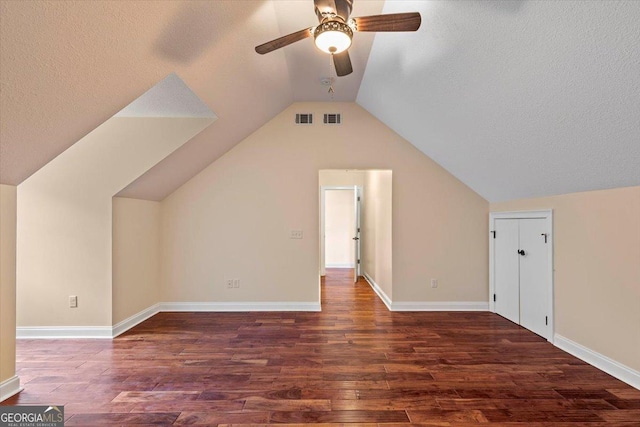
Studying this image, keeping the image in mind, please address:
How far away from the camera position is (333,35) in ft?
5.96

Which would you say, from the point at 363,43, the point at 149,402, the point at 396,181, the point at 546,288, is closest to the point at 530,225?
the point at 546,288

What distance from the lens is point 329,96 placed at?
439 cm

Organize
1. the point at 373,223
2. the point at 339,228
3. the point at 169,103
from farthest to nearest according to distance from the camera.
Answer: the point at 339,228 < the point at 373,223 < the point at 169,103

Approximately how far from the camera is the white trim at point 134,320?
12.1 feet

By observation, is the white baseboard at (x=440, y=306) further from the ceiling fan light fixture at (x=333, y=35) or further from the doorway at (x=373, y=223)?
the ceiling fan light fixture at (x=333, y=35)

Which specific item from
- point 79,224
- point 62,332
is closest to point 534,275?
point 79,224

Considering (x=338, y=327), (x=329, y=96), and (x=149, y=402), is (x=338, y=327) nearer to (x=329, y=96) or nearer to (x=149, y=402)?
(x=149, y=402)

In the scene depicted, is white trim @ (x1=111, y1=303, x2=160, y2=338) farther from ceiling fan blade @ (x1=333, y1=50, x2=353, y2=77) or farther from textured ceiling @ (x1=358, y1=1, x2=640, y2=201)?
textured ceiling @ (x1=358, y1=1, x2=640, y2=201)

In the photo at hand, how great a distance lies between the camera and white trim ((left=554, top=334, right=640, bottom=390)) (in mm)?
2523

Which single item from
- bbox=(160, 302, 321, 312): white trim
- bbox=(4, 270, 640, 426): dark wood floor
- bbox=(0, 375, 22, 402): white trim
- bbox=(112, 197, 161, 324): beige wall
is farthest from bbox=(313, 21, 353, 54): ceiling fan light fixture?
bbox=(160, 302, 321, 312): white trim

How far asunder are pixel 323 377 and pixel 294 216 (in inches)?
93.4

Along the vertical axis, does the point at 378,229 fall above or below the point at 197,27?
below

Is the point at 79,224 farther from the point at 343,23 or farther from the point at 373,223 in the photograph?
the point at 373,223

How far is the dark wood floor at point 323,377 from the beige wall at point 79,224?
0.41m
